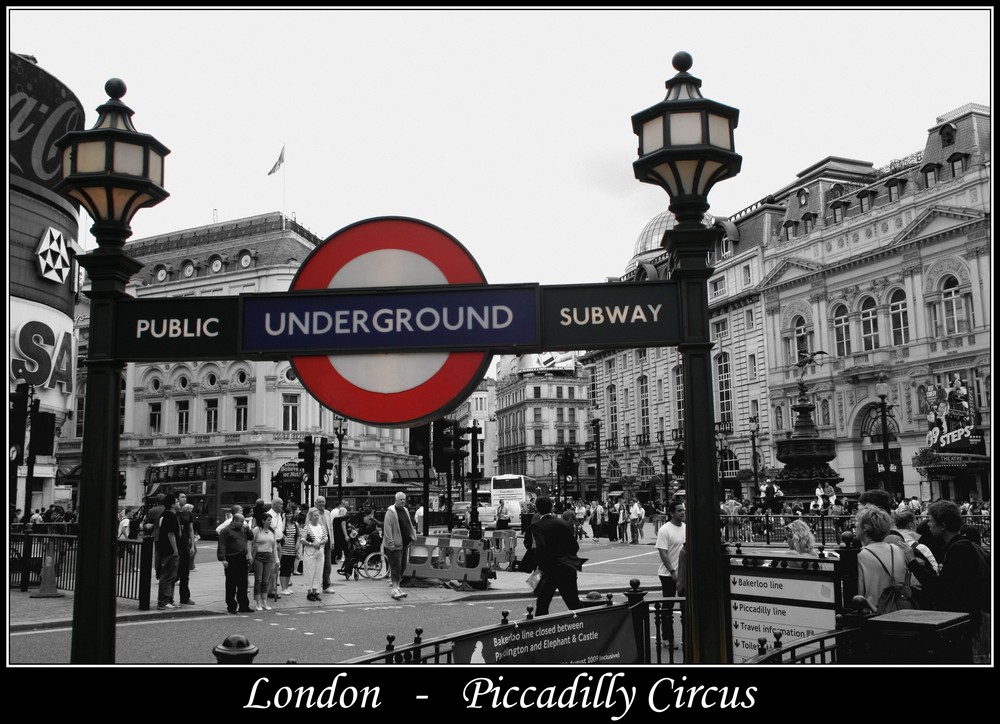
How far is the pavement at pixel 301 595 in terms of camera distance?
40.9 ft

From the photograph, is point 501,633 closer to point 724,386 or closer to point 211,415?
point 211,415

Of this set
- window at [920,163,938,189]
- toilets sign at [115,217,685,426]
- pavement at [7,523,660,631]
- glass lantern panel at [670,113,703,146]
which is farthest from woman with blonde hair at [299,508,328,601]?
window at [920,163,938,189]

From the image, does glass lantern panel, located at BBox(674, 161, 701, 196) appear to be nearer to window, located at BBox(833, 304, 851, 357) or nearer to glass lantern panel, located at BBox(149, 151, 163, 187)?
glass lantern panel, located at BBox(149, 151, 163, 187)

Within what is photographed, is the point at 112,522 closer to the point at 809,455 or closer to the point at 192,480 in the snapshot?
the point at 809,455

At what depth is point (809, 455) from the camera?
2877cm

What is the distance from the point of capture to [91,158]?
163 inches

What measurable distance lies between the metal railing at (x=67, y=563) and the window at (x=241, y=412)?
46323 mm

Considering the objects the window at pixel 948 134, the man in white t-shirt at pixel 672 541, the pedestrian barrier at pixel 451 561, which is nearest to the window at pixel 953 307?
the window at pixel 948 134

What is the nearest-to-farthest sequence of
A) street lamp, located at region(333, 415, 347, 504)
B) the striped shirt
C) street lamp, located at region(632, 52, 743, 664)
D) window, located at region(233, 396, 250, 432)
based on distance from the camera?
1. street lamp, located at region(632, 52, 743, 664)
2. the striped shirt
3. street lamp, located at region(333, 415, 347, 504)
4. window, located at region(233, 396, 250, 432)

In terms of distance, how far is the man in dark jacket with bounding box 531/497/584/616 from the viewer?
9.53 m

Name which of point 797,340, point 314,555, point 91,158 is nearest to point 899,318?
point 797,340

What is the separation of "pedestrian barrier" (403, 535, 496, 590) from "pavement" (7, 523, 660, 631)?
24 centimetres

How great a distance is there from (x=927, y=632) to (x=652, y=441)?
71.4 metres

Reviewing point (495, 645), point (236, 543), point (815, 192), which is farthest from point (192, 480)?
point (815, 192)
